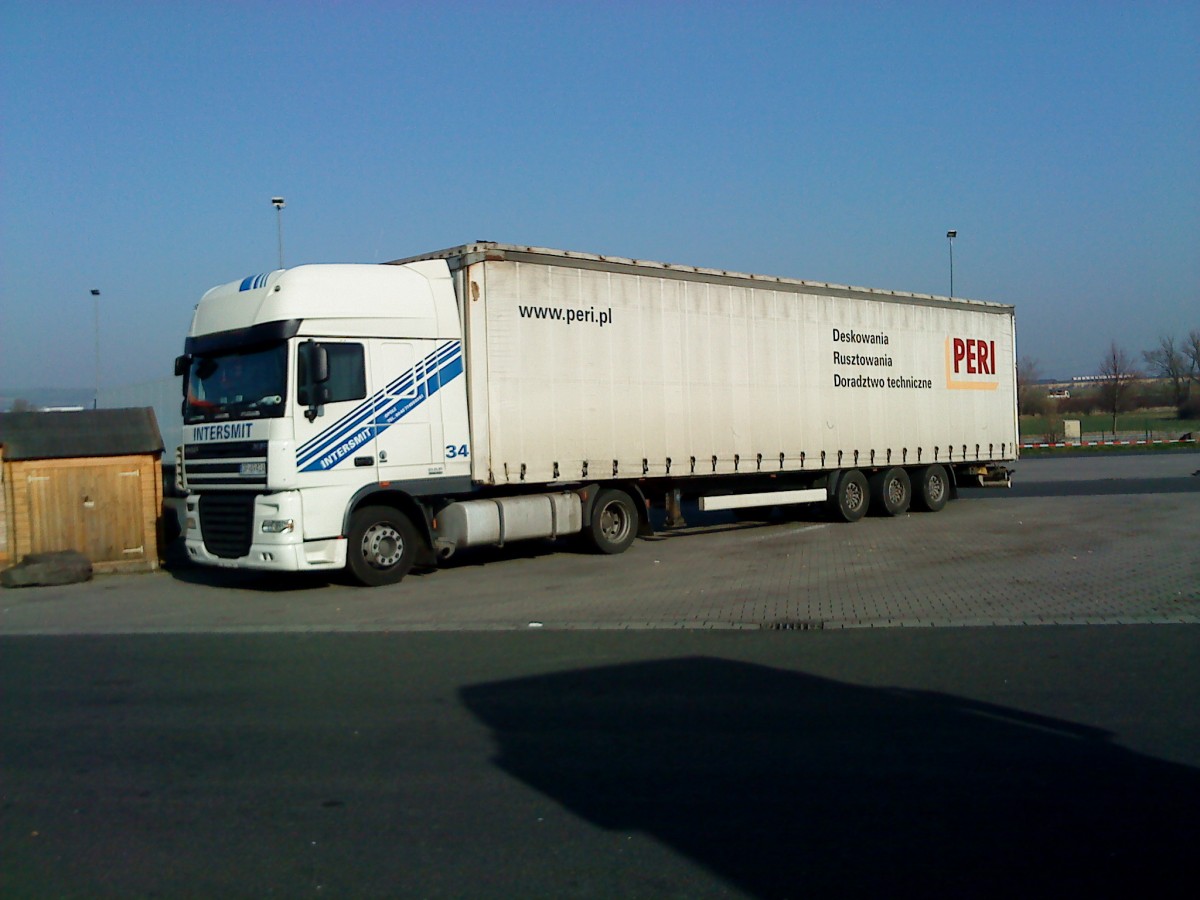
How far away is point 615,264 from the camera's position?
1638 cm

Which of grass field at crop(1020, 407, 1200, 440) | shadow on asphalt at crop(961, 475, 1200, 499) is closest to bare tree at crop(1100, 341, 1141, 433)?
grass field at crop(1020, 407, 1200, 440)

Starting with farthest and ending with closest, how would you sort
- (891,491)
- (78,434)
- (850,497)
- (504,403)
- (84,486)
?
(891,491) < (850,497) < (78,434) < (84,486) < (504,403)

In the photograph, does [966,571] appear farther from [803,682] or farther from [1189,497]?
[1189,497]

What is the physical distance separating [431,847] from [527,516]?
10436 millimetres

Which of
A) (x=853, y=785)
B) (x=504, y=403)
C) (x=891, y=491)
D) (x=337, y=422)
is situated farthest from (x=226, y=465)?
(x=891, y=491)

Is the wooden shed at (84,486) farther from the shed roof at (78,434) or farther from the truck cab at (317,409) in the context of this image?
the truck cab at (317,409)

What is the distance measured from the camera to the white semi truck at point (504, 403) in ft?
44.0

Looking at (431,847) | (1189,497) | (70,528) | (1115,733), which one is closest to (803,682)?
(1115,733)

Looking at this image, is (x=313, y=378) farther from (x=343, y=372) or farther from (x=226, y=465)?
(x=226, y=465)

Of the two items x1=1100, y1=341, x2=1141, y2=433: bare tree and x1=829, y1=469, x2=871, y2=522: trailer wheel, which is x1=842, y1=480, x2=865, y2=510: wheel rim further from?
x1=1100, y1=341, x2=1141, y2=433: bare tree

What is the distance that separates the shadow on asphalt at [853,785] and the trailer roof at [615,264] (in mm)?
A: 7866

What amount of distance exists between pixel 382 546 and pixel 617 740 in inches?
309

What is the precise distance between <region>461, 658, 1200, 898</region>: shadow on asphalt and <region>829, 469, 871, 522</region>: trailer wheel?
40.3 feet

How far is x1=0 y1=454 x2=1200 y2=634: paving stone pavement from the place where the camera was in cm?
1138
